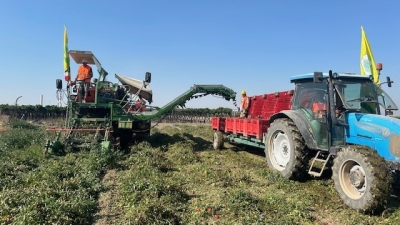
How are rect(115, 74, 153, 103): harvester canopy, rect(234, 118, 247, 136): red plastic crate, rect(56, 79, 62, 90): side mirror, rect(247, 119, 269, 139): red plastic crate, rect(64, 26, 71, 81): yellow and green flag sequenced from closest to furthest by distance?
rect(247, 119, 269, 139): red plastic crate
rect(234, 118, 247, 136): red plastic crate
rect(56, 79, 62, 90): side mirror
rect(64, 26, 71, 81): yellow and green flag
rect(115, 74, 153, 103): harvester canopy

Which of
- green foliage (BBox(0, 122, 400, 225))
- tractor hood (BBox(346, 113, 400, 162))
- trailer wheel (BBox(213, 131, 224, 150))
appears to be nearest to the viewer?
green foliage (BBox(0, 122, 400, 225))

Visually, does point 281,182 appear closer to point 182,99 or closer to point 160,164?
point 160,164

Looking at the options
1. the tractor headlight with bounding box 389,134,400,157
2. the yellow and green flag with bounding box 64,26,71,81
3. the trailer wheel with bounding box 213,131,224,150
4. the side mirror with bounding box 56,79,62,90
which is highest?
the yellow and green flag with bounding box 64,26,71,81

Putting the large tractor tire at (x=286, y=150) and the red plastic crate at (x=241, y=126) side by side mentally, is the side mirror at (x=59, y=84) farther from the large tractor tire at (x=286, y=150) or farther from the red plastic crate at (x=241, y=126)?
the large tractor tire at (x=286, y=150)

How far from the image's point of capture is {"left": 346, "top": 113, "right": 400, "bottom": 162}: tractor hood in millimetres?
4469

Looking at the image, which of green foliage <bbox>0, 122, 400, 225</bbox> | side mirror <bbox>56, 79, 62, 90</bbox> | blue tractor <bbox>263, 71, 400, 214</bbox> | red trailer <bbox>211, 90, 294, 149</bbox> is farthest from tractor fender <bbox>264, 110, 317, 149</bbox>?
side mirror <bbox>56, 79, 62, 90</bbox>

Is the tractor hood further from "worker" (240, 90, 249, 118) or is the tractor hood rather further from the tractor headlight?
"worker" (240, 90, 249, 118)

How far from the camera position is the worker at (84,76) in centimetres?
1026

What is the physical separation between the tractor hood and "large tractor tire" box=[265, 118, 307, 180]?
3.08 feet

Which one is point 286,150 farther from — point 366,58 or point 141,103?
point 141,103

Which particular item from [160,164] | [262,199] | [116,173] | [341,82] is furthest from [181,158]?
[341,82]

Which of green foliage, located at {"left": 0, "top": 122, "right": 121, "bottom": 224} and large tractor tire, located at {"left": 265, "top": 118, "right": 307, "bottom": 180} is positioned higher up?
large tractor tire, located at {"left": 265, "top": 118, "right": 307, "bottom": 180}

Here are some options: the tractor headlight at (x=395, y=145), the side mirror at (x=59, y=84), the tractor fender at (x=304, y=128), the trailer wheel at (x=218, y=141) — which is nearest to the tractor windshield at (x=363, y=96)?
the tractor fender at (x=304, y=128)

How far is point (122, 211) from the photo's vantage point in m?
4.38
